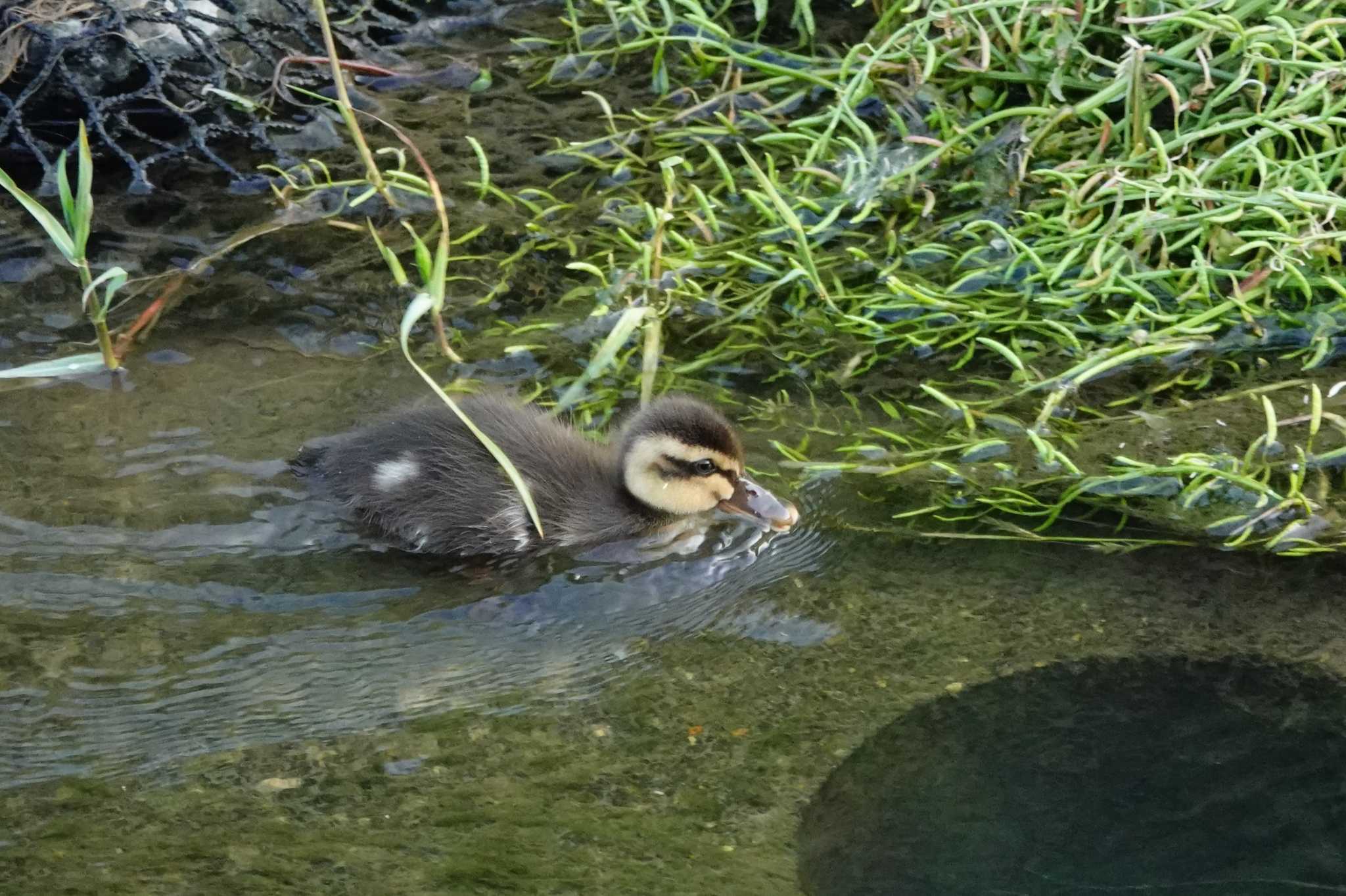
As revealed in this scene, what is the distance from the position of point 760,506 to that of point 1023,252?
1.32 meters

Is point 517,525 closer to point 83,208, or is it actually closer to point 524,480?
point 524,480

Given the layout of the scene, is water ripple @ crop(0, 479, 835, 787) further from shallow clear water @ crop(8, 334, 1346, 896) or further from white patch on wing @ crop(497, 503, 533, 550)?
white patch on wing @ crop(497, 503, 533, 550)

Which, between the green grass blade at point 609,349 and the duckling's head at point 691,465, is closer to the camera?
the duckling's head at point 691,465

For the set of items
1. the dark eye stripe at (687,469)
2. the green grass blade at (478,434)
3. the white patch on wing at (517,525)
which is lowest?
the white patch on wing at (517,525)

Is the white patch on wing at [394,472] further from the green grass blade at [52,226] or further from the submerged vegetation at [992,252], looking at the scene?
the green grass blade at [52,226]

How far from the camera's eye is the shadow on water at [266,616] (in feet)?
9.60

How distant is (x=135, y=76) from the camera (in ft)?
17.0

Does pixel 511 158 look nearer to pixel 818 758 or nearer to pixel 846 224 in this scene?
pixel 846 224

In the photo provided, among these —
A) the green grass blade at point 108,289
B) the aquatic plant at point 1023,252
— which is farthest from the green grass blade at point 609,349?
the green grass blade at point 108,289

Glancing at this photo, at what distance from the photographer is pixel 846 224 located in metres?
4.76

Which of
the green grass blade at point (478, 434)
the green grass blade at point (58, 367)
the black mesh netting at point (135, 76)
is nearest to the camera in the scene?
the green grass blade at point (478, 434)

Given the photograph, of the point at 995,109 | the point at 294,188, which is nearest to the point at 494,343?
the point at 294,188

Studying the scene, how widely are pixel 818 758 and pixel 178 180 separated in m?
3.35

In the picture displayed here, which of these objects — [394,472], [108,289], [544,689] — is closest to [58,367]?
[108,289]
